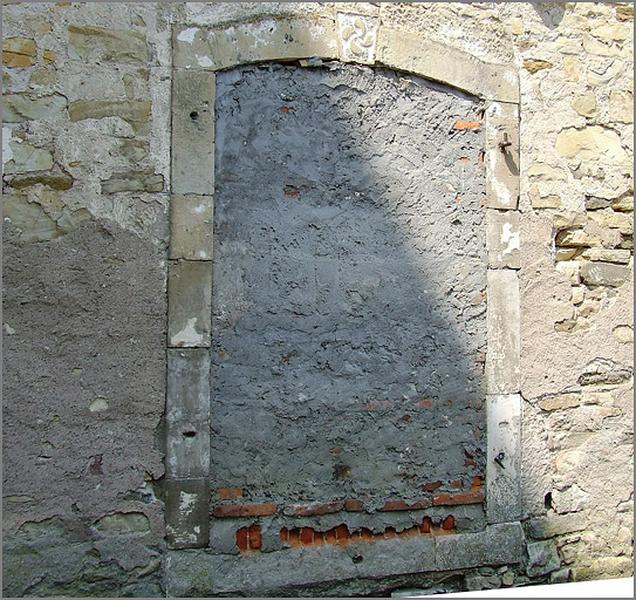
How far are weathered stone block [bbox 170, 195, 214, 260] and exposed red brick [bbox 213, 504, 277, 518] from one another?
105 centimetres

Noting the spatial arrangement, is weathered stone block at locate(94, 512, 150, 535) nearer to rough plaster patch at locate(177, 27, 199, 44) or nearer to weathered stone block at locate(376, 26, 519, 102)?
rough plaster patch at locate(177, 27, 199, 44)

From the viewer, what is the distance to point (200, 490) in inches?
111

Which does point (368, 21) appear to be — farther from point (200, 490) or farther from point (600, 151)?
point (200, 490)

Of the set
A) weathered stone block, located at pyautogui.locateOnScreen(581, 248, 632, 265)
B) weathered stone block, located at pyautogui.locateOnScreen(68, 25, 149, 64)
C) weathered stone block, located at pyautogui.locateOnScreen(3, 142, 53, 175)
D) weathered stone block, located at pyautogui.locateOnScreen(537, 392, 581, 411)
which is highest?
weathered stone block, located at pyautogui.locateOnScreen(68, 25, 149, 64)

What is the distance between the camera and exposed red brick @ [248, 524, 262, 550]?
2.90 m

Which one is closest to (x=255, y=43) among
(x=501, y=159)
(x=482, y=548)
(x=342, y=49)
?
(x=342, y=49)

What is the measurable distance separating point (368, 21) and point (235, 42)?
0.61 m

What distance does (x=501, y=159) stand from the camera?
3186mm

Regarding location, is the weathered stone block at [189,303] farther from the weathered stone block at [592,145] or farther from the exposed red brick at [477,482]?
the weathered stone block at [592,145]

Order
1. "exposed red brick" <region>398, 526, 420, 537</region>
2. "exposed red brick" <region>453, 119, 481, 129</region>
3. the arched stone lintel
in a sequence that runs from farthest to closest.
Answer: "exposed red brick" <region>453, 119, 481, 129</region>, "exposed red brick" <region>398, 526, 420, 537</region>, the arched stone lintel

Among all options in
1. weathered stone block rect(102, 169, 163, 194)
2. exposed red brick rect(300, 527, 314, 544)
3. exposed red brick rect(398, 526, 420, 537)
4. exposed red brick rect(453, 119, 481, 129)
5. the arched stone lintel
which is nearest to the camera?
weathered stone block rect(102, 169, 163, 194)

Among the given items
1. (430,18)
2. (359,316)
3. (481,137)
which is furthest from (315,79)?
(359,316)

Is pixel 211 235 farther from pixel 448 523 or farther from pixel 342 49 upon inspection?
pixel 448 523

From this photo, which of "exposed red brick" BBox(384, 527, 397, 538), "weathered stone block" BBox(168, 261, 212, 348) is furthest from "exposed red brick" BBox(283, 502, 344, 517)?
"weathered stone block" BBox(168, 261, 212, 348)
